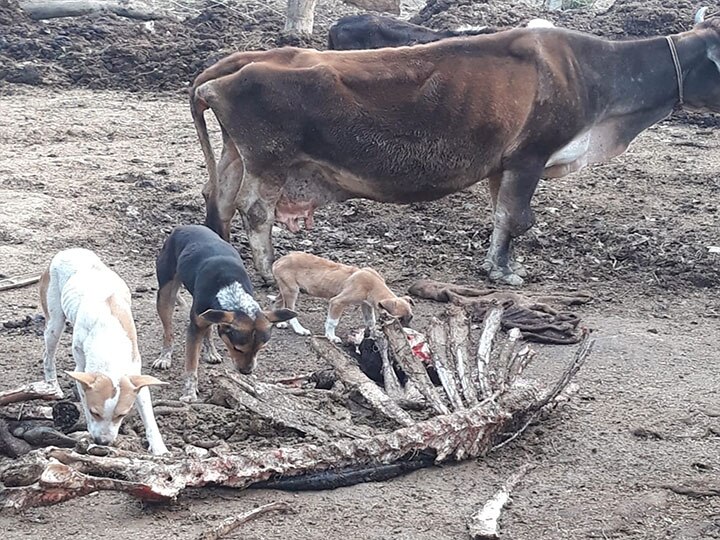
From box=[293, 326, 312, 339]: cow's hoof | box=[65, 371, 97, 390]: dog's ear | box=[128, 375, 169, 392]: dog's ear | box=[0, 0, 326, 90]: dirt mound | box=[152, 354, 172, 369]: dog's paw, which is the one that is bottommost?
box=[0, 0, 326, 90]: dirt mound

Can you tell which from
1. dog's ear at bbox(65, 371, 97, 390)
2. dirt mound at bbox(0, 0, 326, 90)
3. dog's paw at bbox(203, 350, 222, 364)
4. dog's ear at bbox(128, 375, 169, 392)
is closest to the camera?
dog's ear at bbox(65, 371, 97, 390)

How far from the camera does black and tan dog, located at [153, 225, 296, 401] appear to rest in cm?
616

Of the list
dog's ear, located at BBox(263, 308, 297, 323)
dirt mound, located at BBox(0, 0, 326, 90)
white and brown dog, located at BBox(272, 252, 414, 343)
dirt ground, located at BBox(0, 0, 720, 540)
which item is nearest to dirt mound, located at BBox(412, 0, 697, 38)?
dirt mound, located at BBox(0, 0, 326, 90)

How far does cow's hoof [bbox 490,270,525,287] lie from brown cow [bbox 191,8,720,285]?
1 cm

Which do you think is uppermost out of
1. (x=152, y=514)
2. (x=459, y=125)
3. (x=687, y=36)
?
(x=687, y=36)

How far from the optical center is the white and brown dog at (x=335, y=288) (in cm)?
741

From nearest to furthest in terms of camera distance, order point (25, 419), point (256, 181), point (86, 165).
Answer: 1. point (25, 419)
2. point (256, 181)
3. point (86, 165)

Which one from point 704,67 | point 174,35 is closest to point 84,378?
point 704,67

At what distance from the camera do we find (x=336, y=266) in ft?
25.4

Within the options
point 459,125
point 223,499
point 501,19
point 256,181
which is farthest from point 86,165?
point 501,19

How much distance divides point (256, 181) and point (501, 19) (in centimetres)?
975

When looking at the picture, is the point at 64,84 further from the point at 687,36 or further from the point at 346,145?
the point at 687,36

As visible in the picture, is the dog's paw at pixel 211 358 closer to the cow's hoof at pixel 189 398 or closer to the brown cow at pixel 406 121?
the cow's hoof at pixel 189 398

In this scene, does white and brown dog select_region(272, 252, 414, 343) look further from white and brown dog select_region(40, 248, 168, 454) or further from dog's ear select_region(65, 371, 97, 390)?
dog's ear select_region(65, 371, 97, 390)
